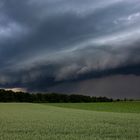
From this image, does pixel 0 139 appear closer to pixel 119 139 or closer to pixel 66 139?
pixel 66 139

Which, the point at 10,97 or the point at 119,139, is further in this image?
the point at 10,97

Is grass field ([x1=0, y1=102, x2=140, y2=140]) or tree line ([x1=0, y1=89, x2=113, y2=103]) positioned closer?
grass field ([x1=0, y1=102, x2=140, y2=140])

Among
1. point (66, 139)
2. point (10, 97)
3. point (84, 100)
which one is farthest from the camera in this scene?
point (10, 97)

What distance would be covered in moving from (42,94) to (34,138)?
134250mm

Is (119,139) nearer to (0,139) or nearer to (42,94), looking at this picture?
(0,139)

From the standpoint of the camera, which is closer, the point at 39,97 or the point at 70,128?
the point at 70,128

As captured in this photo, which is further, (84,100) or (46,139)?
(84,100)

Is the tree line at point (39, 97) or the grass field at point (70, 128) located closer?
the grass field at point (70, 128)

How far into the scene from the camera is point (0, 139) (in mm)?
14750

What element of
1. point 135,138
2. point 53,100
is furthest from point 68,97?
point 135,138

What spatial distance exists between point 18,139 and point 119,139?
14.3 ft

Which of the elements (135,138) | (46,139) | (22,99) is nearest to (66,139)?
(46,139)

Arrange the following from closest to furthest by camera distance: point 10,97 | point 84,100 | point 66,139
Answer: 1. point 66,139
2. point 84,100
3. point 10,97

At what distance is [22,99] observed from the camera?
144250mm
